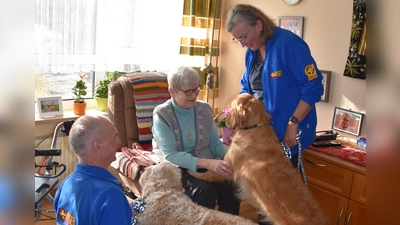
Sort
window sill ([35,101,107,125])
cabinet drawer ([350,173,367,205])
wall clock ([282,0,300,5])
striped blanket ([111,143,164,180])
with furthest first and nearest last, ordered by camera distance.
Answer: wall clock ([282,0,300,5])
window sill ([35,101,107,125])
cabinet drawer ([350,173,367,205])
striped blanket ([111,143,164,180])

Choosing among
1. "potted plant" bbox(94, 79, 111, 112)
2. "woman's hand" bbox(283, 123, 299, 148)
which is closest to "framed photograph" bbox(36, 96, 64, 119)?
"potted plant" bbox(94, 79, 111, 112)

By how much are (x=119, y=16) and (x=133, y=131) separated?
129 cm

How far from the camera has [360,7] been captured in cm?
289

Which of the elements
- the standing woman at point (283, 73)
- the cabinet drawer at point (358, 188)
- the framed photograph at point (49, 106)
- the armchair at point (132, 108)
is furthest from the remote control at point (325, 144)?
the framed photograph at point (49, 106)

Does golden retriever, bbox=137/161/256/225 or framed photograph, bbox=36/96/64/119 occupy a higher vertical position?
framed photograph, bbox=36/96/64/119

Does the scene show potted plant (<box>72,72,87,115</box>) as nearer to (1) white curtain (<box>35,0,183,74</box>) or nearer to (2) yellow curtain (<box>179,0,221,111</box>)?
(1) white curtain (<box>35,0,183,74</box>)

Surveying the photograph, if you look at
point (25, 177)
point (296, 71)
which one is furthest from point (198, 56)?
point (25, 177)

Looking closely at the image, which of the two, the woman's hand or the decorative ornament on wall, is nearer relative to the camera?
the woman's hand

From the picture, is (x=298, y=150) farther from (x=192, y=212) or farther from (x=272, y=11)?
(x=272, y=11)

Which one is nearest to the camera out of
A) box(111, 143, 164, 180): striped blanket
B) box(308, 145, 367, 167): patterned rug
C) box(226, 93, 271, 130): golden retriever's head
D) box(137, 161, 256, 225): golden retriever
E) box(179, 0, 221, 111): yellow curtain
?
box(137, 161, 256, 225): golden retriever

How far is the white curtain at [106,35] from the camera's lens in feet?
10.8

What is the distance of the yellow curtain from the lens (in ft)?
12.8

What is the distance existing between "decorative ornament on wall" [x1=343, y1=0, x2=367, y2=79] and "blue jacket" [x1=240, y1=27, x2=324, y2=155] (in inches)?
38.9

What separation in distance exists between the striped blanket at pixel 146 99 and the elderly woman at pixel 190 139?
47 cm
